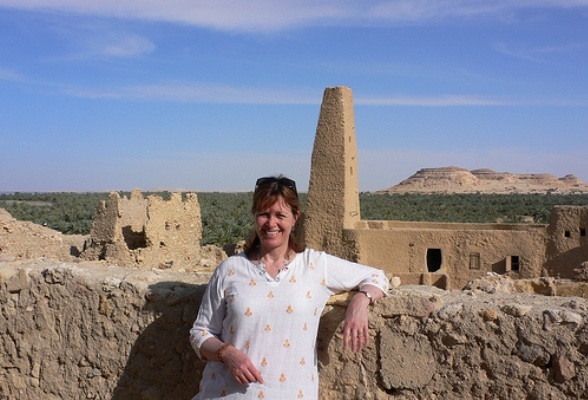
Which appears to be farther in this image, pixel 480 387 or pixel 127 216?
pixel 127 216

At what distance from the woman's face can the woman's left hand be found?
1.58 feet

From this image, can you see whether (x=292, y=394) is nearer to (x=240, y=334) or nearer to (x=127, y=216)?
(x=240, y=334)

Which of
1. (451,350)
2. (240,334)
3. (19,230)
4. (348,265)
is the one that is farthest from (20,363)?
(19,230)

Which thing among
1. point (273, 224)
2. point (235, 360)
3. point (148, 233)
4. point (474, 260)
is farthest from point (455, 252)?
point (235, 360)

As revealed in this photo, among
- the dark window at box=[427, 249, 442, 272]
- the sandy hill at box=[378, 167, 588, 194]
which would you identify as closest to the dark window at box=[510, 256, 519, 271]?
the dark window at box=[427, 249, 442, 272]

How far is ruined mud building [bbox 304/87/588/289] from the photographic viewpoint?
17094 millimetres

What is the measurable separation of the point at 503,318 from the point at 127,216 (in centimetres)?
1425

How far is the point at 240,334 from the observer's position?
320cm

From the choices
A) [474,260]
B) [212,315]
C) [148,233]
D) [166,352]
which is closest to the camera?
[212,315]

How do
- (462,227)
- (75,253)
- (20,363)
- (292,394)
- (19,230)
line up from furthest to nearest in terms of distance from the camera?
(462,227), (75,253), (19,230), (20,363), (292,394)

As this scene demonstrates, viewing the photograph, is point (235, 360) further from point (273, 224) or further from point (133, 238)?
point (133, 238)

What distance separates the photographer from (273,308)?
321 cm

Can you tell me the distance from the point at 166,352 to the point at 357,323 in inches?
57.8

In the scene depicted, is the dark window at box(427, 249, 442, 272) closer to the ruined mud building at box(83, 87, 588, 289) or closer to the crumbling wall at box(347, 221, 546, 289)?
the ruined mud building at box(83, 87, 588, 289)
